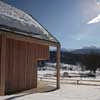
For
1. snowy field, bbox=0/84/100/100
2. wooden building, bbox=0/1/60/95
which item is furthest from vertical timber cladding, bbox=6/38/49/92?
snowy field, bbox=0/84/100/100

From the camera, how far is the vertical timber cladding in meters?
12.1

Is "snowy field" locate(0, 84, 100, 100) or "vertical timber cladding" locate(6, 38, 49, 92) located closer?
"snowy field" locate(0, 84, 100, 100)

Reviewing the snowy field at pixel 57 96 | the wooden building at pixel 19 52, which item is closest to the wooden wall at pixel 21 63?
the wooden building at pixel 19 52

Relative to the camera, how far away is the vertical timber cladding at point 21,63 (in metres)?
12.1

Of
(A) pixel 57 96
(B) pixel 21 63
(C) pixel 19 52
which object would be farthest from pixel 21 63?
(A) pixel 57 96

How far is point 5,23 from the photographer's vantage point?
1127 cm

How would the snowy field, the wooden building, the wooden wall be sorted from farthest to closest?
the wooden wall < the wooden building < the snowy field

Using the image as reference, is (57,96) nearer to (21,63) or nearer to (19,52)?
(21,63)

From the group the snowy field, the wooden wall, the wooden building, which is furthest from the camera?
the wooden wall

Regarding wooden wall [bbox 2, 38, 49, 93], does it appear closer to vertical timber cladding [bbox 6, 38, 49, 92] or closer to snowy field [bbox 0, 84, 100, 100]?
vertical timber cladding [bbox 6, 38, 49, 92]

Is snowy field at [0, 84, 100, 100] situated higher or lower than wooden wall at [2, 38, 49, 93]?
lower

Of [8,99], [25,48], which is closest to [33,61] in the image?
[25,48]

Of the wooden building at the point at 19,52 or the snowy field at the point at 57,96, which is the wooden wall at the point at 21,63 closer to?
the wooden building at the point at 19,52

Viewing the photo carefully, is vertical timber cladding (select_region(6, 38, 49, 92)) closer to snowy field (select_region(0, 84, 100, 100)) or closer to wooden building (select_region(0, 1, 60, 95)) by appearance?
wooden building (select_region(0, 1, 60, 95))
